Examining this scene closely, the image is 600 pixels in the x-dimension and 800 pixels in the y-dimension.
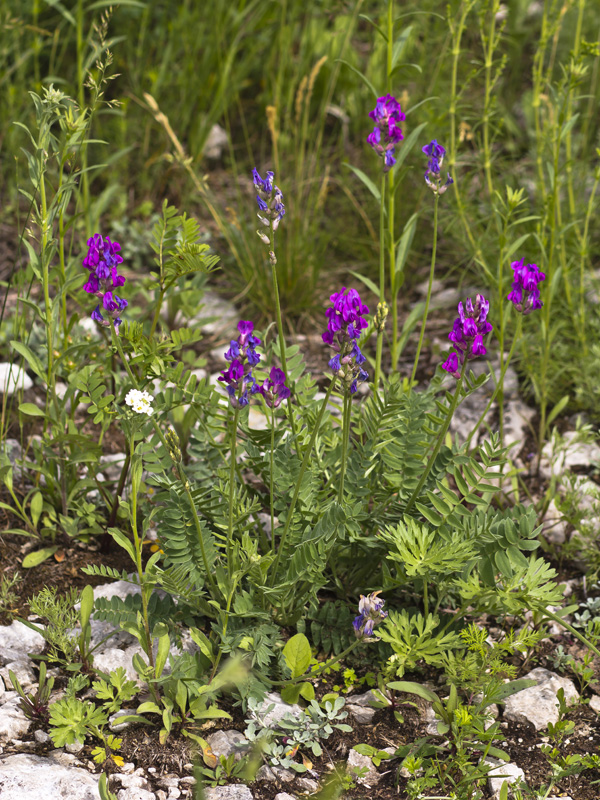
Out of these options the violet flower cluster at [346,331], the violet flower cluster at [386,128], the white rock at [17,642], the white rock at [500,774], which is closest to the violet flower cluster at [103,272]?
the violet flower cluster at [346,331]

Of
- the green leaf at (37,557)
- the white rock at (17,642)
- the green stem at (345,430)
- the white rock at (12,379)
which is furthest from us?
the white rock at (12,379)

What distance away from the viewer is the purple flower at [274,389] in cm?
167

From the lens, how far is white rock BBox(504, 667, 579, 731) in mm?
1864

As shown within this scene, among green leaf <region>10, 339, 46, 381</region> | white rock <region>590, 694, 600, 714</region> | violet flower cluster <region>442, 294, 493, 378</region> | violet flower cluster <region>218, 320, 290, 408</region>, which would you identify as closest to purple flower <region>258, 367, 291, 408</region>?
violet flower cluster <region>218, 320, 290, 408</region>

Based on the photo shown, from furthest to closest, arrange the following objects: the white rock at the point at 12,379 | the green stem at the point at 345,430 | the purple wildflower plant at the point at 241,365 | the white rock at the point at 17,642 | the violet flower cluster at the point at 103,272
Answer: the white rock at the point at 12,379 < the white rock at the point at 17,642 < the violet flower cluster at the point at 103,272 < the green stem at the point at 345,430 < the purple wildflower plant at the point at 241,365

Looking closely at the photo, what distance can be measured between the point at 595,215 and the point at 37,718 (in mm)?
2845

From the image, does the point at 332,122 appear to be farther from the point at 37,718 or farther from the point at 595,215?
the point at 37,718

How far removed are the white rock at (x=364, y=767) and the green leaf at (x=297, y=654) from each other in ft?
0.71

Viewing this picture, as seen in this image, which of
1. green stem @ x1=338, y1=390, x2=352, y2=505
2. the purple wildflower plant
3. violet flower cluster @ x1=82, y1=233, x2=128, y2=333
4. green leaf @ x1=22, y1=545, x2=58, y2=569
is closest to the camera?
the purple wildflower plant

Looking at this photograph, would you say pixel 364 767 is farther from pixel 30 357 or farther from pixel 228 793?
pixel 30 357

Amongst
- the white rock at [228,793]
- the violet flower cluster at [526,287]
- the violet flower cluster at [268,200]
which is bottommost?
the white rock at [228,793]

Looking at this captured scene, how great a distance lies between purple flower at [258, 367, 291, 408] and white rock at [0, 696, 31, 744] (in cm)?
91

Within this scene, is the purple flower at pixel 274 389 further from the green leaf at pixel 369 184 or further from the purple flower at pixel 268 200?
the green leaf at pixel 369 184

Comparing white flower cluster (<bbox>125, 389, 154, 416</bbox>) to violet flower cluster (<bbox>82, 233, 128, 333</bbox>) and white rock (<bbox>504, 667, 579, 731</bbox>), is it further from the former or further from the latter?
white rock (<bbox>504, 667, 579, 731</bbox>)
